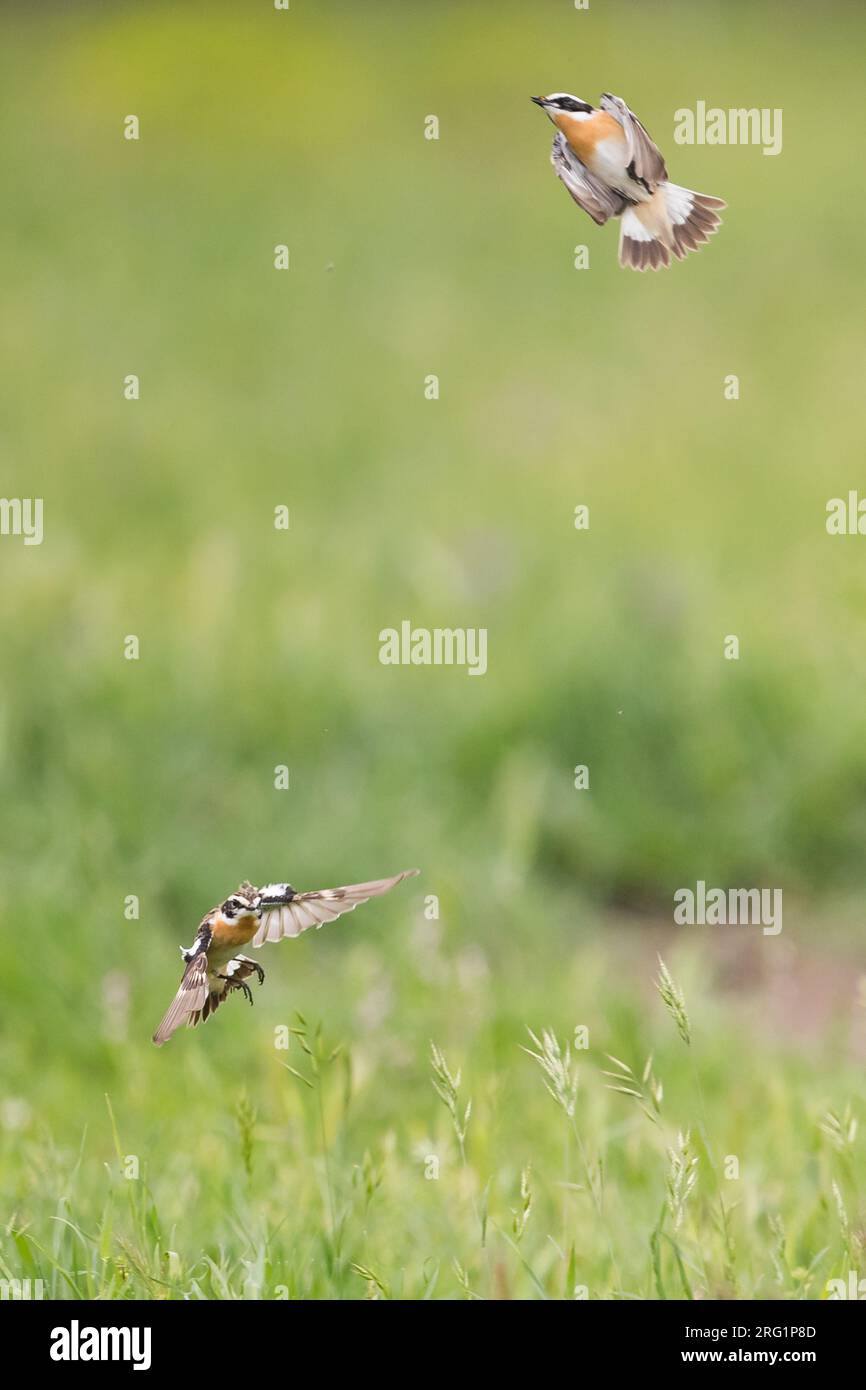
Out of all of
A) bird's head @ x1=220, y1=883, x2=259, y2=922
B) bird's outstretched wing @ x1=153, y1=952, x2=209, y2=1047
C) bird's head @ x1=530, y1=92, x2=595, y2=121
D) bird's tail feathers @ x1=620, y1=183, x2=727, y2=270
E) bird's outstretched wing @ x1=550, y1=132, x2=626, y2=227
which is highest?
bird's head @ x1=530, y1=92, x2=595, y2=121

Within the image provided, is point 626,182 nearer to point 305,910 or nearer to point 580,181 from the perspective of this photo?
point 580,181

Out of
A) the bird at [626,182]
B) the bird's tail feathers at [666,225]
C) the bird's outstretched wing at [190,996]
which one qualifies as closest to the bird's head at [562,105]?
the bird at [626,182]

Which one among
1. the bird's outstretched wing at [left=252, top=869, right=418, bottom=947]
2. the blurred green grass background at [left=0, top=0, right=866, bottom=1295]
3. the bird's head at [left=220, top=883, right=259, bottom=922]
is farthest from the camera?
the blurred green grass background at [left=0, top=0, right=866, bottom=1295]

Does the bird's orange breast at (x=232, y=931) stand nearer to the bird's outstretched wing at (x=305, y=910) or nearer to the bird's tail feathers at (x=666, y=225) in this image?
the bird's outstretched wing at (x=305, y=910)

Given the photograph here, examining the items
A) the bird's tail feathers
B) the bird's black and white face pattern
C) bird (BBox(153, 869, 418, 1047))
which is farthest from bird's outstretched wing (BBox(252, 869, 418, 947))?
the bird's black and white face pattern

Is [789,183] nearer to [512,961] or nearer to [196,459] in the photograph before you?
[196,459]

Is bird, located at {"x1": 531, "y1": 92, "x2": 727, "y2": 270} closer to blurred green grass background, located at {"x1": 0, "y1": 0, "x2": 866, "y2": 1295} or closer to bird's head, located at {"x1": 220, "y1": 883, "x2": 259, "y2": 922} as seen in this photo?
bird's head, located at {"x1": 220, "y1": 883, "x2": 259, "y2": 922}

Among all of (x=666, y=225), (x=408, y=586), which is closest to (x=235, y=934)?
(x=666, y=225)
